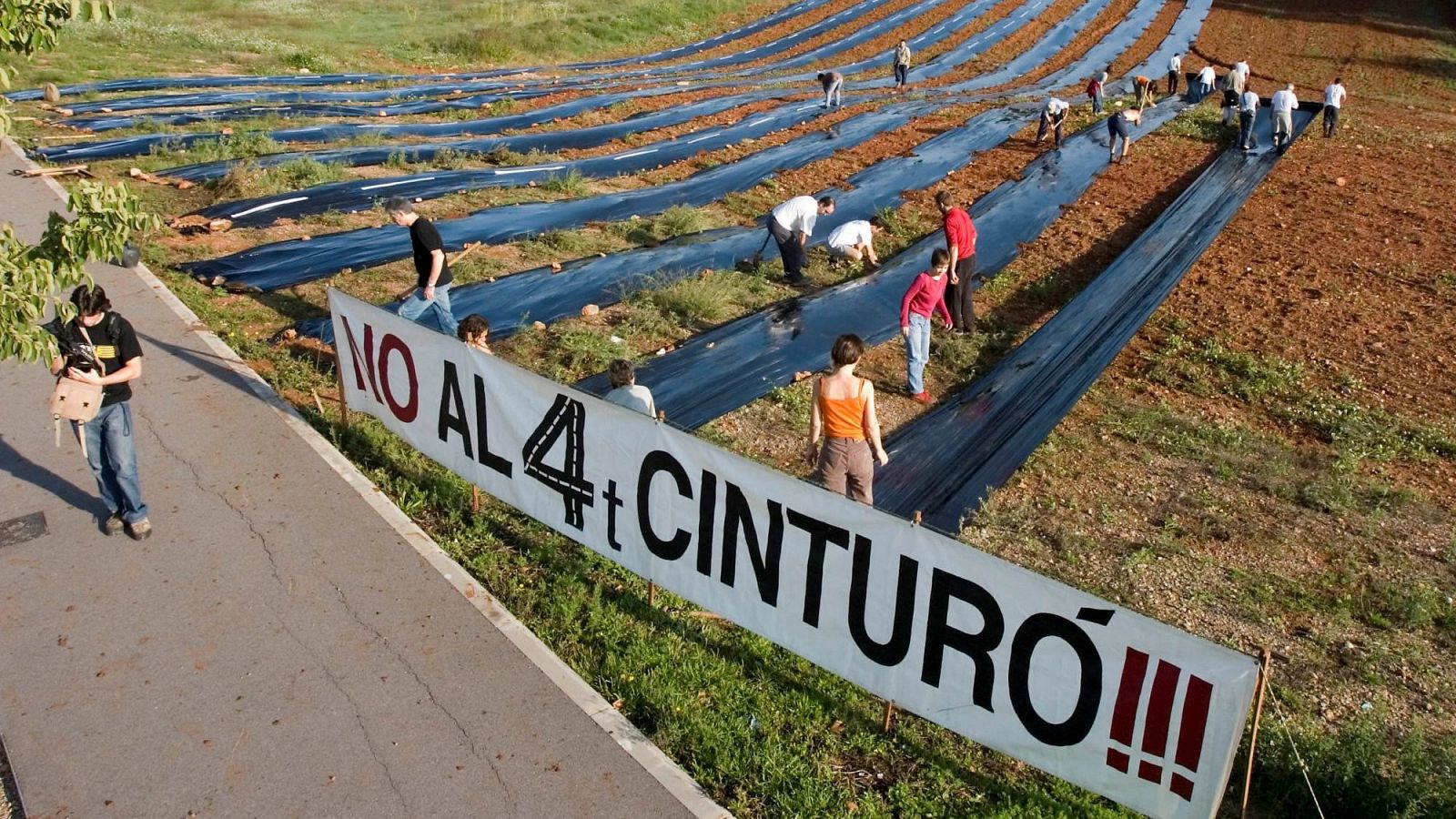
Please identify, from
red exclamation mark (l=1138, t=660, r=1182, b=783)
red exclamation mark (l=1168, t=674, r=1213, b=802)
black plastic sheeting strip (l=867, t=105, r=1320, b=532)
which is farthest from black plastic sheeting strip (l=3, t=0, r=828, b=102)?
red exclamation mark (l=1168, t=674, r=1213, b=802)

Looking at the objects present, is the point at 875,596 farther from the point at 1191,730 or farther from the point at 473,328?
the point at 473,328

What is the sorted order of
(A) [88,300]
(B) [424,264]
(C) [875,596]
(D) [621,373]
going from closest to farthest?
1. (C) [875,596]
2. (A) [88,300]
3. (D) [621,373]
4. (B) [424,264]

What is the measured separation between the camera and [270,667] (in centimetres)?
603

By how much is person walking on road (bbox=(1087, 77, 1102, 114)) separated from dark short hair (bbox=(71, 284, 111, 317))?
22.8 meters

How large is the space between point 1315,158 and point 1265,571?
1683cm

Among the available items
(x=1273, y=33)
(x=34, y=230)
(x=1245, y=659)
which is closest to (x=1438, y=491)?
(x=1245, y=659)

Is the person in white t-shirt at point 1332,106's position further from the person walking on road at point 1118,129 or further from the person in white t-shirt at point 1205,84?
the person walking on road at point 1118,129

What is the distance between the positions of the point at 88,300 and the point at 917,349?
22.7 ft

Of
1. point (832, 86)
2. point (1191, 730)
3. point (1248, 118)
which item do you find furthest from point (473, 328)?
point (832, 86)

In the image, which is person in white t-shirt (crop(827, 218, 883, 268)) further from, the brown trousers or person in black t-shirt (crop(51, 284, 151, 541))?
person in black t-shirt (crop(51, 284, 151, 541))

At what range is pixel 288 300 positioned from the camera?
11.7 meters

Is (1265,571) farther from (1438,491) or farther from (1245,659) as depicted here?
(1245,659)

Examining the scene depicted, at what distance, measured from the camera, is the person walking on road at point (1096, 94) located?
2461cm

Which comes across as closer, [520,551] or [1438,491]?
[520,551]
